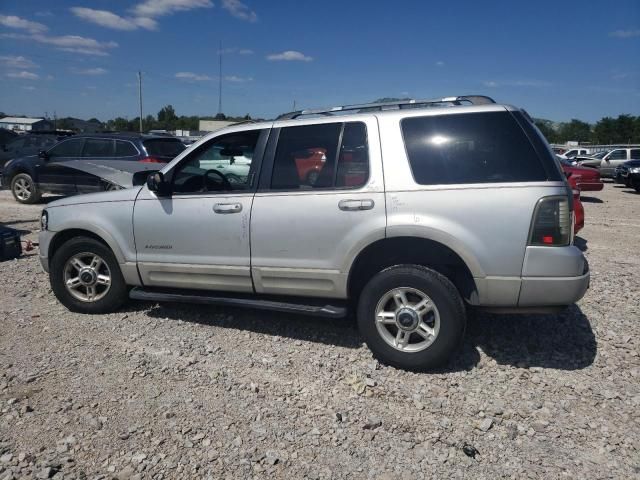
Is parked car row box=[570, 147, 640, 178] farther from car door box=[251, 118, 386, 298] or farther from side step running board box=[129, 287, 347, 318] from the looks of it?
side step running board box=[129, 287, 347, 318]

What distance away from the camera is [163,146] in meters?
11.1

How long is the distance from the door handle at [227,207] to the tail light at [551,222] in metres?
2.23

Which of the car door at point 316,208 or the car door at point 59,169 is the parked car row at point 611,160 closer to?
the car door at point 59,169

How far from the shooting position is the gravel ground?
2.71 m

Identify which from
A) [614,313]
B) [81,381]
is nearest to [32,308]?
[81,381]

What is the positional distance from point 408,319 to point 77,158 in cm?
1027

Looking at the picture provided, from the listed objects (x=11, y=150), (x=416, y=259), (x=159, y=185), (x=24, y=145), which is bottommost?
(x=416, y=259)

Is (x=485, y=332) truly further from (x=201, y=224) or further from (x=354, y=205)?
(x=201, y=224)

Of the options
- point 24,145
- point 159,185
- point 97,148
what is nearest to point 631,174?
point 97,148

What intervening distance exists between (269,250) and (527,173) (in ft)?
6.56

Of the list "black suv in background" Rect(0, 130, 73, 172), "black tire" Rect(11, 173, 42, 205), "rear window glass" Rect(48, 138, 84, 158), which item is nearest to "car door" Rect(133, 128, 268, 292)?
"rear window glass" Rect(48, 138, 84, 158)

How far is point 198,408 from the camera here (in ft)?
10.6

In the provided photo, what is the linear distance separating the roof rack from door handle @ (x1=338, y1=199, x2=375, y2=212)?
0.92 meters

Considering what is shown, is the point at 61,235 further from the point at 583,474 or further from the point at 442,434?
the point at 583,474
